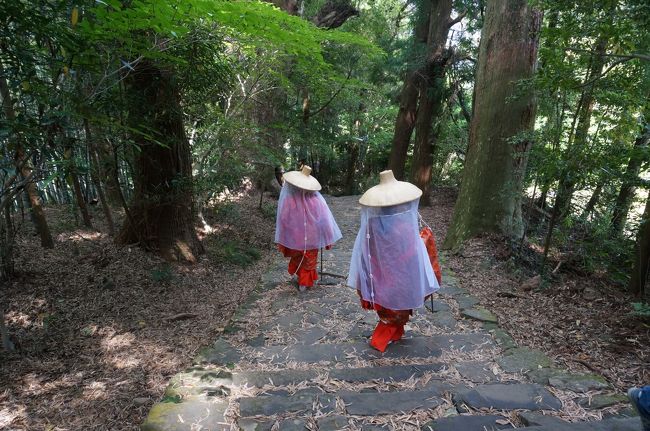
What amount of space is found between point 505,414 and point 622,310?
8.12 ft

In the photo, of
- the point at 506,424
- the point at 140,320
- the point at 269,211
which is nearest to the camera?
the point at 506,424

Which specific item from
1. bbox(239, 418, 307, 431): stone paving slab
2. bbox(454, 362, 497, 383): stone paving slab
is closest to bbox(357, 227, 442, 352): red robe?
bbox(454, 362, 497, 383): stone paving slab

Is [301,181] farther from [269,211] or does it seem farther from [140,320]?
[269,211]

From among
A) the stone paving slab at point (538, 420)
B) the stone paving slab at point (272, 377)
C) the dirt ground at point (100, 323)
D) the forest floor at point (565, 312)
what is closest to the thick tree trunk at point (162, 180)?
the dirt ground at point (100, 323)

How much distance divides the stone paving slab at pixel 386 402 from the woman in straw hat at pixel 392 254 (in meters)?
0.79

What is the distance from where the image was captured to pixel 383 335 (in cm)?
355

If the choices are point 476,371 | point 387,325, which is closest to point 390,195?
point 387,325

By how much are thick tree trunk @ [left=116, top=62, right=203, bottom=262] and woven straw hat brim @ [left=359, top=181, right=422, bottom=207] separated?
3.09m

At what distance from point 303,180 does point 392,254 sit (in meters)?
1.99

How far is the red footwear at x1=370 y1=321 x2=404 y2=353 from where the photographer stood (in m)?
3.50

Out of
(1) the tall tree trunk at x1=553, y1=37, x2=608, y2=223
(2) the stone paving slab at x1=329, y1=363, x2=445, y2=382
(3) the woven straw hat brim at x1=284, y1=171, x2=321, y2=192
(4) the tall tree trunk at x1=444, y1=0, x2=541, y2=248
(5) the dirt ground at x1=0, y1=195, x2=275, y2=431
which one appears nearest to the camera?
(5) the dirt ground at x1=0, y1=195, x2=275, y2=431

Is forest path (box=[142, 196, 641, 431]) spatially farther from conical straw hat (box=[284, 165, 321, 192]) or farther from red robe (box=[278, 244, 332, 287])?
conical straw hat (box=[284, 165, 321, 192])

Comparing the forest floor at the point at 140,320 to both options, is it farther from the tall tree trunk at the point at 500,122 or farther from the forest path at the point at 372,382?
the tall tree trunk at the point at 500,122

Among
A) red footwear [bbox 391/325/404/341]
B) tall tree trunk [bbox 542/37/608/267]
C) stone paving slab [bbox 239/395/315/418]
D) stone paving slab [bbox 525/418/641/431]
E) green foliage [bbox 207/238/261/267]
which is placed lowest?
green foliage [bbox 207/238/261/267]
